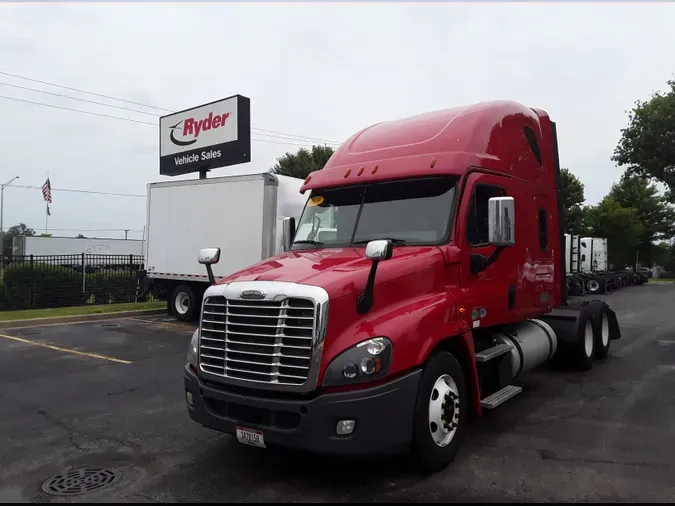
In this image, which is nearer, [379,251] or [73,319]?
[379,251]

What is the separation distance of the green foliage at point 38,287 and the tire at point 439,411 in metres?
16.0

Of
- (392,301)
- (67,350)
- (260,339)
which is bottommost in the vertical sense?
(67,350)

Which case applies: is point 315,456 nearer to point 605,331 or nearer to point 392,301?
point 392,301

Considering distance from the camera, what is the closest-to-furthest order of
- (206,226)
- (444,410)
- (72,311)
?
(444,410)
(206,226)
(72,311)

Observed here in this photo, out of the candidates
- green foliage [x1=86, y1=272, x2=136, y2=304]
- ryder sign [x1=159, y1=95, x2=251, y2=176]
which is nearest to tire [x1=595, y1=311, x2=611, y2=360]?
ryder sign [x1=159, y1=95, x2=251, y2=176]

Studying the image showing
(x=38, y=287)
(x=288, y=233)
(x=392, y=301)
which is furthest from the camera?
(x=38, y=287)

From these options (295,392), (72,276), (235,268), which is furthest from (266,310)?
(72,276)

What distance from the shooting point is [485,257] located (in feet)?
17.4

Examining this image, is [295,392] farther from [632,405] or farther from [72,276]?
[72,276]

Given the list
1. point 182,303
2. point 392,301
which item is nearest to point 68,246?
point 182,303

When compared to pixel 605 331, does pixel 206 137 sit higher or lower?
higher

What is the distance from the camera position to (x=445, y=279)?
4859mm

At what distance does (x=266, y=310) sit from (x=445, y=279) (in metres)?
1.64

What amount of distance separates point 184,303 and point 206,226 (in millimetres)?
2407
